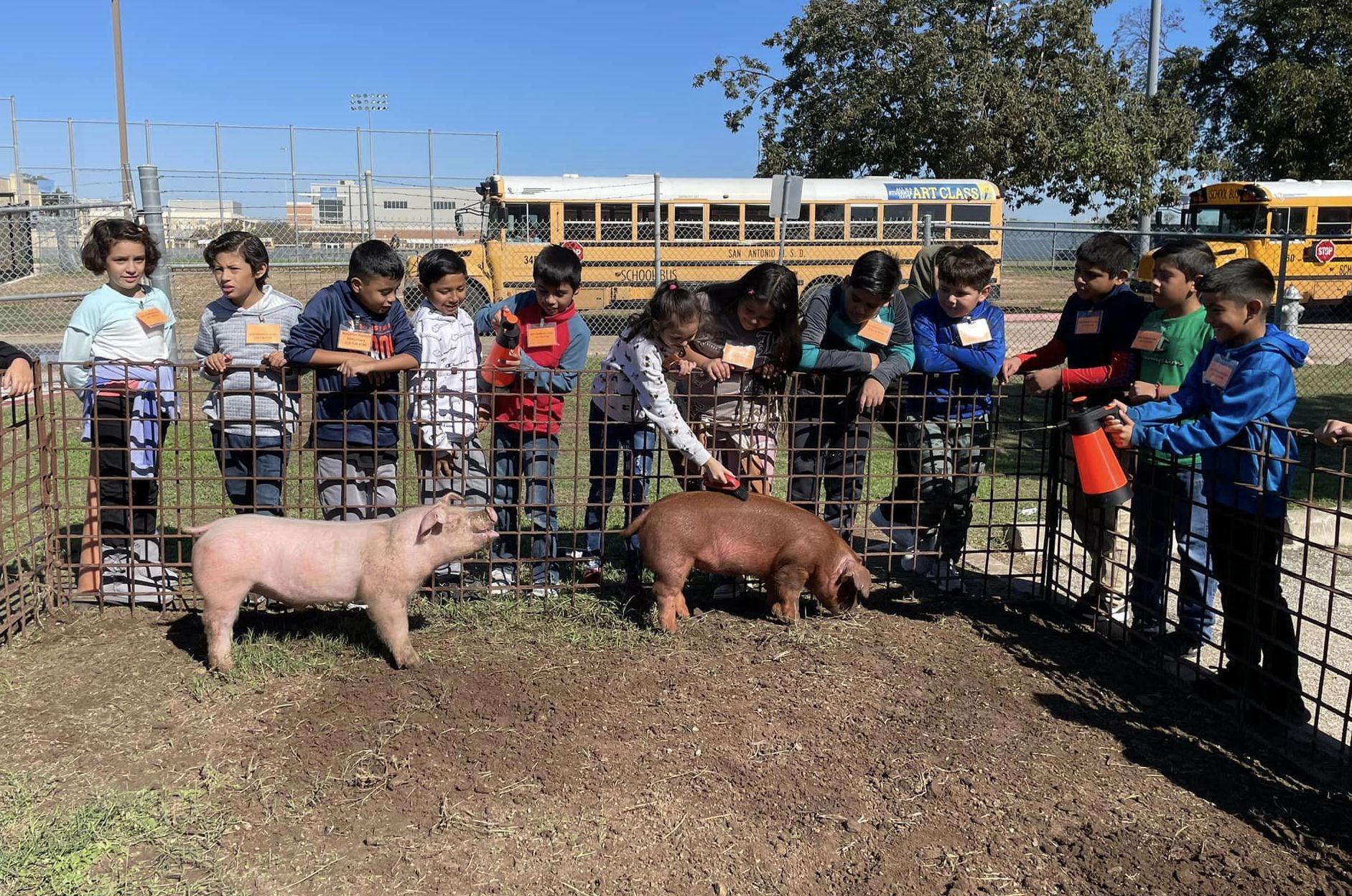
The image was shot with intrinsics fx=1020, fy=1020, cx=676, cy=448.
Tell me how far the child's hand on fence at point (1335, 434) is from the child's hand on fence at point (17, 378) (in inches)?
192

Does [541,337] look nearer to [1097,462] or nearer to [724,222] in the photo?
[1097,462]

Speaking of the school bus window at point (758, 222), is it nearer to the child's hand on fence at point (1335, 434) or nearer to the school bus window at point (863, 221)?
the school bus window at point (863, 221)

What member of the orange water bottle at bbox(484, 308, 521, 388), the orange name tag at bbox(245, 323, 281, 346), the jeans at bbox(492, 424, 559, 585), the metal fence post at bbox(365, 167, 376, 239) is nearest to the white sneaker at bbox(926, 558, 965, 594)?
the jeans at bbox(492, 424, 559, 585)

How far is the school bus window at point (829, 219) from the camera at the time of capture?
65.1ft

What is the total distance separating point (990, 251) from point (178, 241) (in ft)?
52.0

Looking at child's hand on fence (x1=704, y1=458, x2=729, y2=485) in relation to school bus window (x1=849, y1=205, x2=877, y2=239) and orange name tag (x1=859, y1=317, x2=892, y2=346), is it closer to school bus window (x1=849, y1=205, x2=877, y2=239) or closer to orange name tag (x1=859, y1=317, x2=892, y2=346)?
orange name tag (x1=859, y1=317, x2=892, y2=346)

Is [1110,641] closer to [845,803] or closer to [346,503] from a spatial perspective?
[845,803]

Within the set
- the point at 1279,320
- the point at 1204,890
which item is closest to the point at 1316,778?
the point at 1204,890

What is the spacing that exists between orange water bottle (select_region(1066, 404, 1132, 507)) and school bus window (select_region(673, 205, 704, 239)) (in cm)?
1590

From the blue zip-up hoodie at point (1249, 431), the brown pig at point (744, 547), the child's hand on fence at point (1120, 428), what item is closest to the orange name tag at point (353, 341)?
the brown pig at point (744, 547)

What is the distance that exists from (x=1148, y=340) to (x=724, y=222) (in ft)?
49.3

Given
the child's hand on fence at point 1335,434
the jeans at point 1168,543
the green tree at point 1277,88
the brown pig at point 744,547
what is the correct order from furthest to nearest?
the green tree at point 1277,88 → the brown pig at point 744,547 → the jeans at point 1168,543 → the child's hand on fence at point 1335,434

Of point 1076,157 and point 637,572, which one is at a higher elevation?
point 1076,157

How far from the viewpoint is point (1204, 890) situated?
2.86 meters
